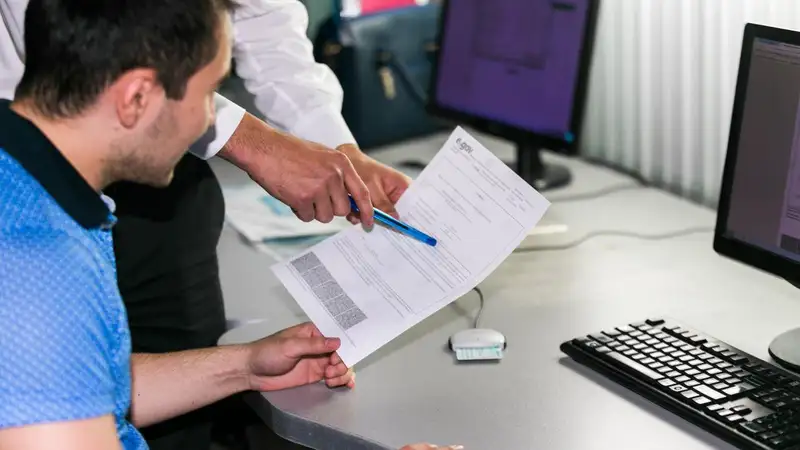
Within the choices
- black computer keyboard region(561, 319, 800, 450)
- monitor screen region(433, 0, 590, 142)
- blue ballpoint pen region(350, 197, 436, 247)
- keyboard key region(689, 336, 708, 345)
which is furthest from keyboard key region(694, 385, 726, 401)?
monitor screen region(433, 0, 590, 142)

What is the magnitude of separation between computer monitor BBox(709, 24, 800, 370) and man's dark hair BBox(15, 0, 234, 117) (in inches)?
30.2

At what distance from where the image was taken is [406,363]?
1.45m

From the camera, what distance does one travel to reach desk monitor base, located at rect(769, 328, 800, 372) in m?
1.37

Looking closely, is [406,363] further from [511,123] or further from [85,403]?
[511,123]

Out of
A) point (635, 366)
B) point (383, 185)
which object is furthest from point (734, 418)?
point (383, 185)

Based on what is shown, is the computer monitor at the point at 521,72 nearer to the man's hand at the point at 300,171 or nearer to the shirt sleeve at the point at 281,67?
the shirt sleeve at the point at 281,67

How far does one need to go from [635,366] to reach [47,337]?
0.72m

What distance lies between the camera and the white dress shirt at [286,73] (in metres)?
1.75

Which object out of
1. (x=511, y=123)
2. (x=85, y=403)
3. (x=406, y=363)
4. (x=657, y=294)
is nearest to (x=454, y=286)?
(x=406, y=363)

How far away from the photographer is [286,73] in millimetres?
1811

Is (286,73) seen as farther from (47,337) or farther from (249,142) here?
(47,337)

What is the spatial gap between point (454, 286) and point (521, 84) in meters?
0.79

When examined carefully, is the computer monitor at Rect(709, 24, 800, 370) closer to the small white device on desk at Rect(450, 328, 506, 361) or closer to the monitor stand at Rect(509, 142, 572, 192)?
the small white device on desk at Rect(450, 328, 506, 361)

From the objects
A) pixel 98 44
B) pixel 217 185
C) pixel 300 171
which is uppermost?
pixel 98 44
